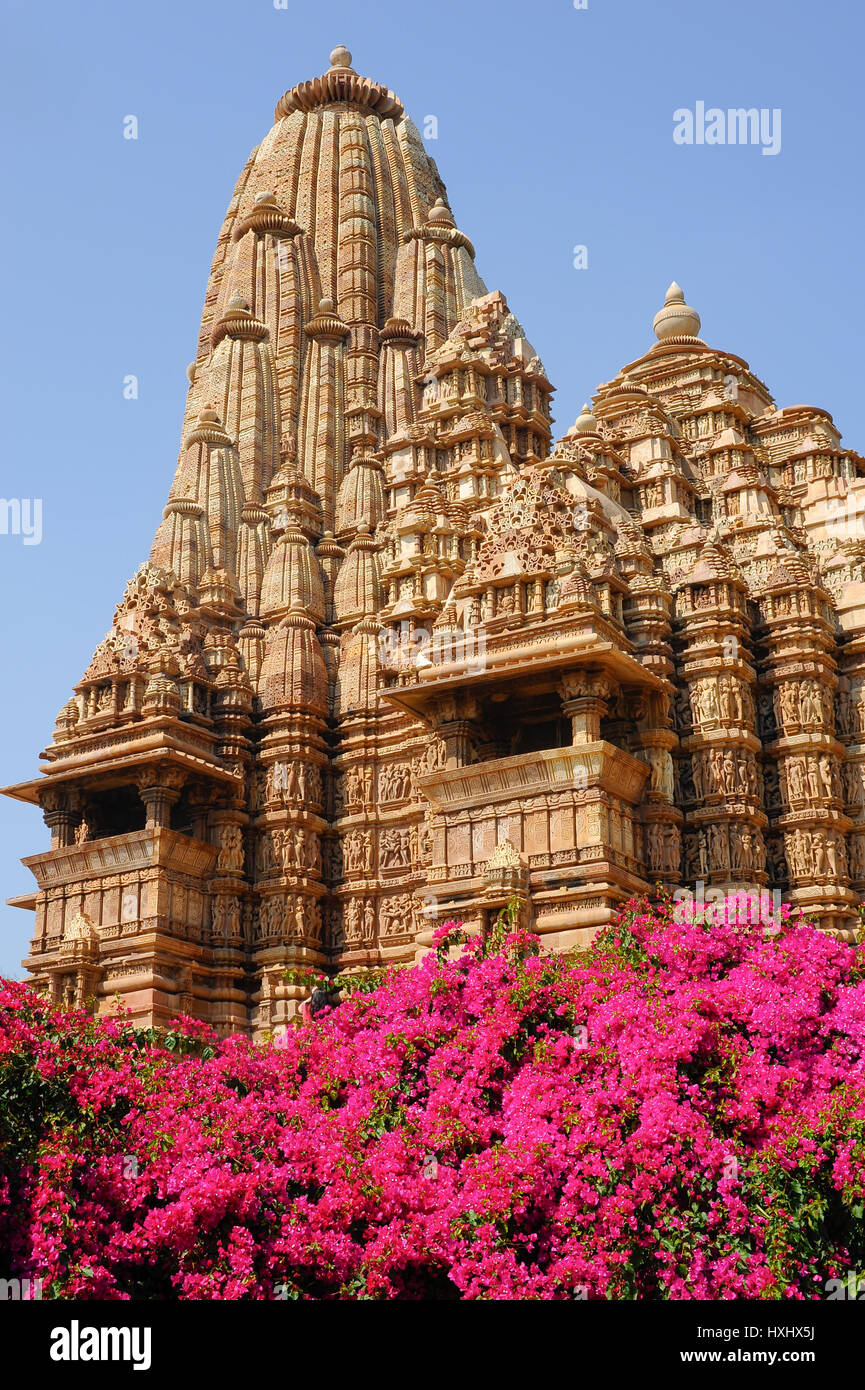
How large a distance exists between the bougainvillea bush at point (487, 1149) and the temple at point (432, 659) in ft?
24.5

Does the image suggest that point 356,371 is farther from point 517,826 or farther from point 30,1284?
point 30,1284

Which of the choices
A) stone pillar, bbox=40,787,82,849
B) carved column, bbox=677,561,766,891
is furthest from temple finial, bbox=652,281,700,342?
stone pillar, bbox=40,787,82,849

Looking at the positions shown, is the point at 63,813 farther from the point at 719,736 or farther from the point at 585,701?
the point at 719,736

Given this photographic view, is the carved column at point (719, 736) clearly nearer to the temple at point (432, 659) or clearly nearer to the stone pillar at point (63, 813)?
the temple at point (432, 659)

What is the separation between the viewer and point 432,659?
3200 cm

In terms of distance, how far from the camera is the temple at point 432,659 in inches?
1216

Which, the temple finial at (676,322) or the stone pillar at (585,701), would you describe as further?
the temple finial at (676,322)

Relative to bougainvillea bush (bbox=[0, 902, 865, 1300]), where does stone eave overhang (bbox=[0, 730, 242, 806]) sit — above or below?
above

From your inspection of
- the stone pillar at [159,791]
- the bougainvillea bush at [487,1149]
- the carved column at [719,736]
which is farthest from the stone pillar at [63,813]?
the bougainvillea bush at [487,1149]

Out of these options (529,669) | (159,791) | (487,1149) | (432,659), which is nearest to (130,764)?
(159,791)

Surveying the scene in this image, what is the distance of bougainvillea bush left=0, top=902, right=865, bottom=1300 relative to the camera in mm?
17453

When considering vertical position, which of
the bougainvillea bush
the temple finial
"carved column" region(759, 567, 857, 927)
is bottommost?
the bougainvillea bush

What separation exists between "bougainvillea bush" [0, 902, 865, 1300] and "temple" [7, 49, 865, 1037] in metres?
7.47

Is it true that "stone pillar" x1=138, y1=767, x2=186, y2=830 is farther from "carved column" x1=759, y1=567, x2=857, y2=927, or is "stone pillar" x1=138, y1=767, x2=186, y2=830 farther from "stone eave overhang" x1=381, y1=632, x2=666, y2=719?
"carved column" x1=759, y1=567, x2=857, y2=927
